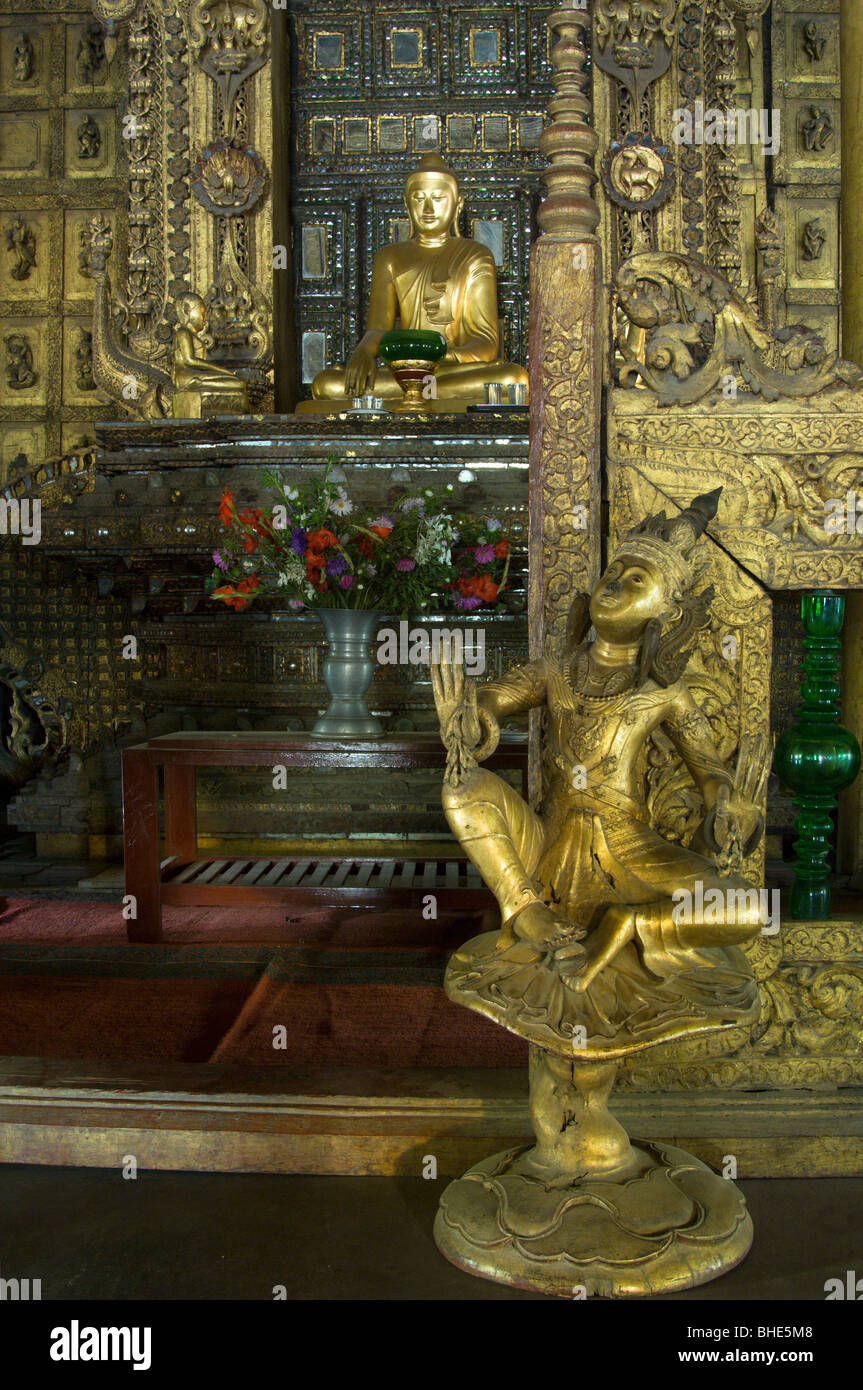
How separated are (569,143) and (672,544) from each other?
30.5 inches

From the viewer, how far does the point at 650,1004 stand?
1704mm

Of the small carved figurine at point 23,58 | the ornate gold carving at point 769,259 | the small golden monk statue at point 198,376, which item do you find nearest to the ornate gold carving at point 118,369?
the small golden monk statue at point 198,376

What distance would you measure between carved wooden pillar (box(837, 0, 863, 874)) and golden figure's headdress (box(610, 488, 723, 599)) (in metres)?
1.92

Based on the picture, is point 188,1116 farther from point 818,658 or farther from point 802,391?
point 802,391

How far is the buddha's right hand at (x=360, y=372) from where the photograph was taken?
6438 millimetres

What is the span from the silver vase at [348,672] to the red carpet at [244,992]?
691 mm

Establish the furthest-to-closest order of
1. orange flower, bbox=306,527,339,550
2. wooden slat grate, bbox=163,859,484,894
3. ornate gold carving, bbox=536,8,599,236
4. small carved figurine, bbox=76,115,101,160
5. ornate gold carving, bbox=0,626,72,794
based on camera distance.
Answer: small carved figurine, bbox=76,115,101,160
ornate gold carving, bbox=0,626,72,794
wooden slat grate, bbox=163,859,484,894
orange flower, bbox=306,527,339,550
ornate gold carving, bbox=536,8,599,236

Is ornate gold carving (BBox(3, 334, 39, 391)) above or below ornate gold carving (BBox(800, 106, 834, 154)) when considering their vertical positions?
below

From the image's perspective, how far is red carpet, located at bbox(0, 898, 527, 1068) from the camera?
2.96 meters

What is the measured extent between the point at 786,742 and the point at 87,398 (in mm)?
6227

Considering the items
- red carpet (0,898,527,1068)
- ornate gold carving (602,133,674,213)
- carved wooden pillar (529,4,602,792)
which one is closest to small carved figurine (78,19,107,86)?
ornate gold carving (602,133,674,213)
